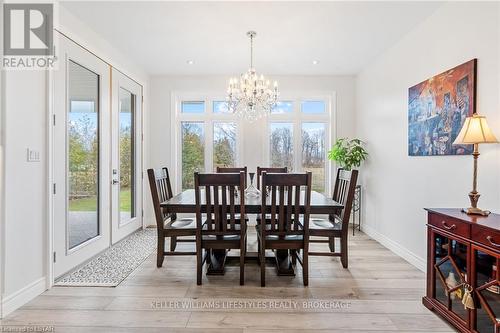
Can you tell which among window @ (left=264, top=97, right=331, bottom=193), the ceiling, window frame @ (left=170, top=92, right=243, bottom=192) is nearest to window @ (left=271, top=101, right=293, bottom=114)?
window @ (left=264, top=97, right=331, bottom=193)

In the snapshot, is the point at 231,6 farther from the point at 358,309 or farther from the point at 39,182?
Result: the point at 358,309

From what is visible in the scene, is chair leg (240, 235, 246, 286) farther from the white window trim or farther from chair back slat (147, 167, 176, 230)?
the white window trim

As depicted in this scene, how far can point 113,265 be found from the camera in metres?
3.22

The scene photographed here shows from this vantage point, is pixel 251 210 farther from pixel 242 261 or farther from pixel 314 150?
pixel 314 150

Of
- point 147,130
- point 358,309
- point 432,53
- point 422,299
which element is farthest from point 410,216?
point 147,130

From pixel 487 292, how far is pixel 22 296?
3.30 meters

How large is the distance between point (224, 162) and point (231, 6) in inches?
112

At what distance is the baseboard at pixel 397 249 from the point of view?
314 cm

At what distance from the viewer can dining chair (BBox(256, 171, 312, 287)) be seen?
2559 millimetres

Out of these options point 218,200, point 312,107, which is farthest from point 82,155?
point 312,107

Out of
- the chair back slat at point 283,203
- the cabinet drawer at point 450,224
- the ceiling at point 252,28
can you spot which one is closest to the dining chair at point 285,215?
the chair back slat at point 283,203

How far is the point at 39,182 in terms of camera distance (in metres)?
2.55

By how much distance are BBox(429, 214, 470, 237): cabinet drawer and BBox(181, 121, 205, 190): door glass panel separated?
3.79m

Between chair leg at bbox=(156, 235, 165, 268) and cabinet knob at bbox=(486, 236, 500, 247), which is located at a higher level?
cabinet knob at bbox=(486, 236, 500, 247)
